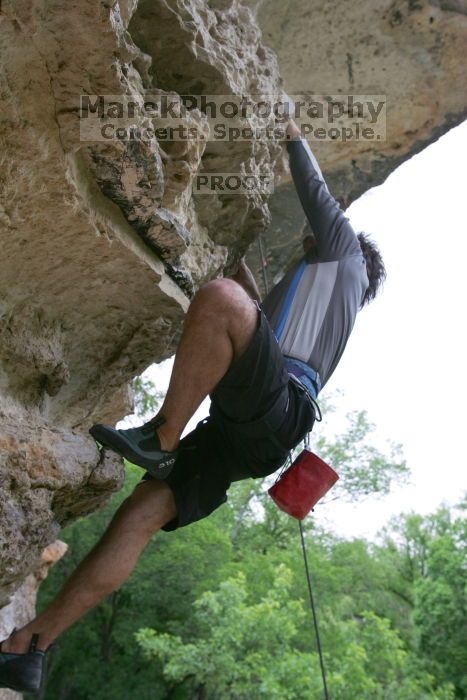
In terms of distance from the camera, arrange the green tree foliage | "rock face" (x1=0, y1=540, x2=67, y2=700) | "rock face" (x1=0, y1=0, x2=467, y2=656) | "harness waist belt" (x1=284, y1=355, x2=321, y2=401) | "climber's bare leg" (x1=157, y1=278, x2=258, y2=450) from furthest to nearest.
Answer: the green tree foliage
"rock face" (x1=0, y1=540, x2=67, y2=700)
"harness waist belt" (x1=284, y1=355, x2=321, y2=401)
"climber's bare leg" (x1=157, y1=278, x2=258, y2=450)
"rock face" (x1=0, y1=0, x2=467, y2=656)

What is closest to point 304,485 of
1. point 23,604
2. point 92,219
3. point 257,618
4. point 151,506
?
point 151,506

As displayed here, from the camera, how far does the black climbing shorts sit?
9.25 ft

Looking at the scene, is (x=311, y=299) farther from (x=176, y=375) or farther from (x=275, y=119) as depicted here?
(x=275, y=119)

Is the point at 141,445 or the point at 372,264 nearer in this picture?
the point at 141,445

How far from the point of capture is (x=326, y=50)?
5656mm

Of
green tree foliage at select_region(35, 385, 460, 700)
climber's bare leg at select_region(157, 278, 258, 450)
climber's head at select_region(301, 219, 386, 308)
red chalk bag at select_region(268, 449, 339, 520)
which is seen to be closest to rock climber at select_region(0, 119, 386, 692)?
climber's bare leg at select_region(157, 278, 258, 450)

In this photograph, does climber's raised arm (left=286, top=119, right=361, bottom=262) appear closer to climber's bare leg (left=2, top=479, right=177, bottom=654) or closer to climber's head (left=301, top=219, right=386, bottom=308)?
climber's head (left=301, top=219, right=386, bottom=308)

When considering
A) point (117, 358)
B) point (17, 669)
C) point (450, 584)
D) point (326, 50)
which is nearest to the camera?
point (17, 669)

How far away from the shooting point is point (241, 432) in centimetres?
304

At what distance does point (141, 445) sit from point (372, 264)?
198 cm

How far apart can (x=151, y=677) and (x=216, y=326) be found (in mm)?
13778

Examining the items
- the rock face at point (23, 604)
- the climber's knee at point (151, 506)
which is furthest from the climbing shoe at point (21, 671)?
the rock face at point (23, 604)

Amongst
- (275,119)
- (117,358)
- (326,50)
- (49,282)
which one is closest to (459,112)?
(326,50)

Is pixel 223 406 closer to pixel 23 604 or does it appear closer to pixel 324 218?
pixel 324 218
